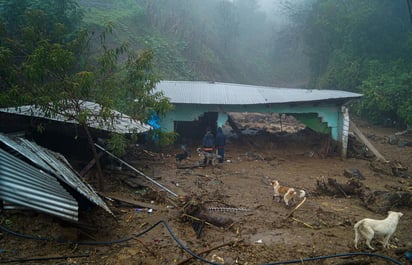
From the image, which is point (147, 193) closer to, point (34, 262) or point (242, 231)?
point (242, 231)

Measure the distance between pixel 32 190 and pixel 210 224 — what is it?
335cm

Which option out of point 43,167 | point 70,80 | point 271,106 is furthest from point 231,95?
point 43,167

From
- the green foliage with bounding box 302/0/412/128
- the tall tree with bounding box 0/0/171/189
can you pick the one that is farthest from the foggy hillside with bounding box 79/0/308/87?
the tall tree with bounding box 0/0/171/189

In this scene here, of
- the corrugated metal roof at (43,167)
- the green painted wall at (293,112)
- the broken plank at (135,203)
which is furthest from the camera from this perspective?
the green painted wall at (293,112)

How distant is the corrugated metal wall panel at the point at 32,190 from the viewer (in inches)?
178

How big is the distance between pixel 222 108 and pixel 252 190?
501cm

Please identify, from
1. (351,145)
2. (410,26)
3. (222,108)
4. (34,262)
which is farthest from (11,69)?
(410,26)

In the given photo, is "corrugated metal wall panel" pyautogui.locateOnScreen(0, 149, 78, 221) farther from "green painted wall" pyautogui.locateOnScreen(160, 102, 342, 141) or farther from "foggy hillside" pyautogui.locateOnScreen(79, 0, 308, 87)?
"foggy hillside" pyautogui.locateOnScreen(79, 0, 308, 87)

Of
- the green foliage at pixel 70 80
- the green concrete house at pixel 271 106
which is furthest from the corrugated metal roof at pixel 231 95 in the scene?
the green foliage at pixel 70 80

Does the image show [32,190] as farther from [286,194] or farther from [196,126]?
[196,126]

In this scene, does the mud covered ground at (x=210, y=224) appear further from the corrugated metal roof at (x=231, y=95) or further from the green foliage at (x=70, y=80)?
the corrugated metal roof at (x=231, y=95)

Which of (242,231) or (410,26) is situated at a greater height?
(410,26)

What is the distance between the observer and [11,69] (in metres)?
6.39

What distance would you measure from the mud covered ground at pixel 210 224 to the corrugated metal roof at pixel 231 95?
2913 mm
